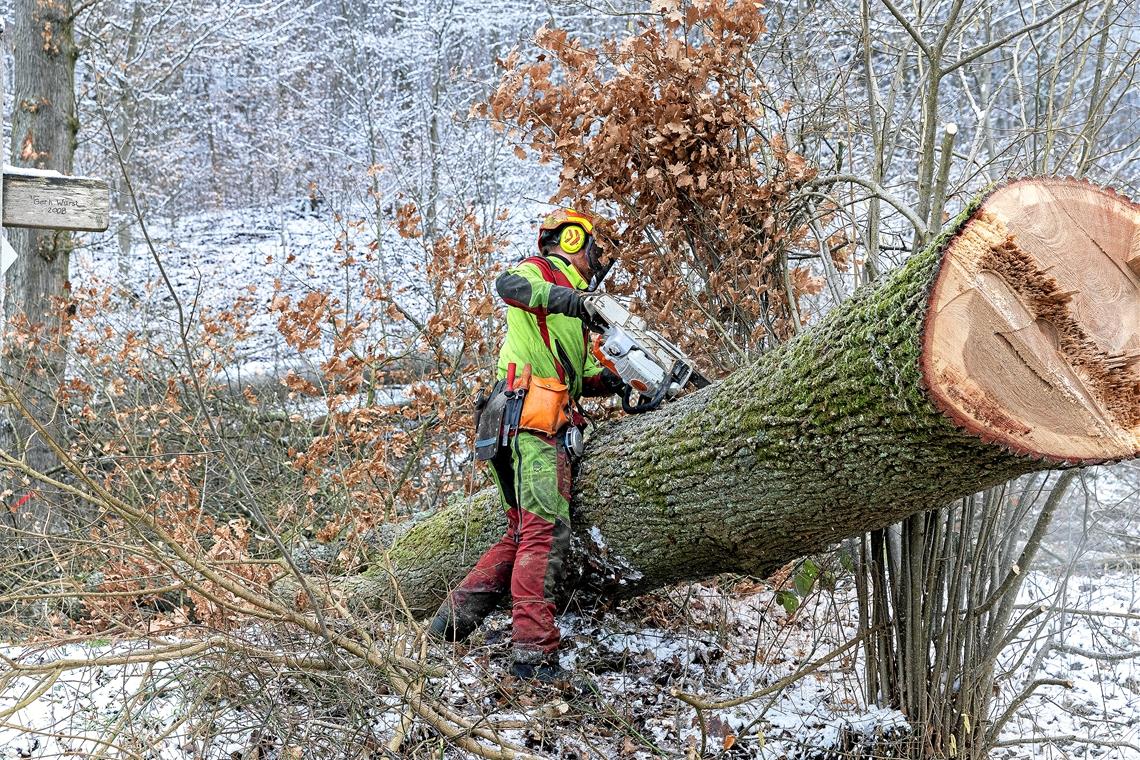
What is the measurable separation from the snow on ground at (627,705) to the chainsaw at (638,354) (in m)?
1.16

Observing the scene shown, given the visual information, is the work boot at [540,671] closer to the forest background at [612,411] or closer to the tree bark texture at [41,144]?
the forest background at [612,411]

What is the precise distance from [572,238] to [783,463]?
1.54m

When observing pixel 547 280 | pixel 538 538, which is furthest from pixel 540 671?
pixel 547 280

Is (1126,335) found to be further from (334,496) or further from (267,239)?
(267,239)

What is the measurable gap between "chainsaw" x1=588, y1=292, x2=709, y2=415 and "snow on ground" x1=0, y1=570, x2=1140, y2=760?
116 cm

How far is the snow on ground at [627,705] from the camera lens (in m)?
3.04

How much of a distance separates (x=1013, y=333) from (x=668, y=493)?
141 centimetres

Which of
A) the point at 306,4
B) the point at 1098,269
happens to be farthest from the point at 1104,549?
the point at 306,4

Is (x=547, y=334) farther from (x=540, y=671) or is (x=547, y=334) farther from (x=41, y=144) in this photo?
(x=41, y=144)

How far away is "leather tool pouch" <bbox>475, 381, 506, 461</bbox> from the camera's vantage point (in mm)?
3809

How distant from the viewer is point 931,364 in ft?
7.40

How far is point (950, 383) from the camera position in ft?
7.41

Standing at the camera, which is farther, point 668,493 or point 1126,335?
point 668,493

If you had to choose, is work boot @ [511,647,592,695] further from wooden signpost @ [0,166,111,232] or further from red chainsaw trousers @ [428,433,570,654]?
wooden signpost @ [0,166,111,232]
